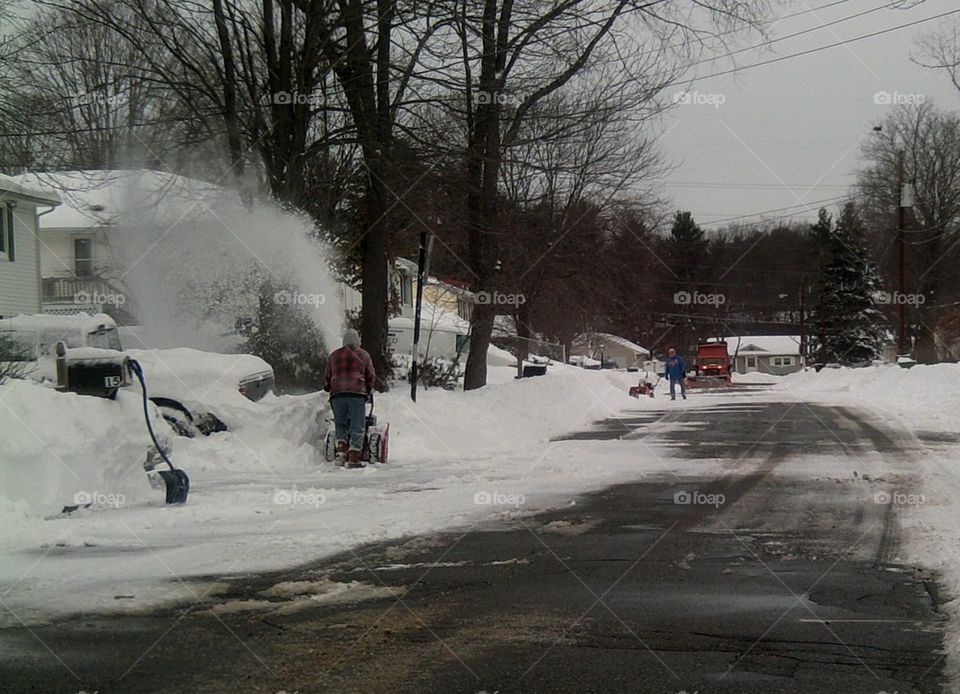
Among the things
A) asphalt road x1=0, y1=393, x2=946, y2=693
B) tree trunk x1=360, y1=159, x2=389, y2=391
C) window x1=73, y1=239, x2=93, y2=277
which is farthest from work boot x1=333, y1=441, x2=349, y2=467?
window x1=73, y1=239, x2=93, y2=277

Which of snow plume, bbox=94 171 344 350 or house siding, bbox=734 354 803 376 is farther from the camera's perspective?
house siding, bbox=734 354 803 376

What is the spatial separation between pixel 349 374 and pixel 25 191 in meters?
19.9

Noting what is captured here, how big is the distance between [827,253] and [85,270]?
5653cm

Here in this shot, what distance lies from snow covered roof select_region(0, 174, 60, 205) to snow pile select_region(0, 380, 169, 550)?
20.0 meters

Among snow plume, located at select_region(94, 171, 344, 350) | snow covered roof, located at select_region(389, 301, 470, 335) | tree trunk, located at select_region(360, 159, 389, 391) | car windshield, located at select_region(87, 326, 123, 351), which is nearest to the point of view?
car windshield, located at select_region(87, 326, 123, 351)

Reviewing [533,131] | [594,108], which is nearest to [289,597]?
[594,108]

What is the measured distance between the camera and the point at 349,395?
42.8 feet

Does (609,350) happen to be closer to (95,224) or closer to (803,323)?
(803,323)

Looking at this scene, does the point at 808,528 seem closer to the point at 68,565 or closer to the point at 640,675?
the point at 640,675

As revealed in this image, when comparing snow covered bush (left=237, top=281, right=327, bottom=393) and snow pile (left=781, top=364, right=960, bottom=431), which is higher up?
snow covered bush (left=237, top=281, right=327, bottom=393)

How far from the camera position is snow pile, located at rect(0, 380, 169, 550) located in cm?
870

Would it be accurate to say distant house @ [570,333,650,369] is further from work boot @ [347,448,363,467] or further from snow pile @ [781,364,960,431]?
work boot @ [347,448,363,467]

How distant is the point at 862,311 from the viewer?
74438mm

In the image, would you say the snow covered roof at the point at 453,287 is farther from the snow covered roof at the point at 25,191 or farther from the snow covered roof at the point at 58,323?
the snow covered roof at the point at 58,323
